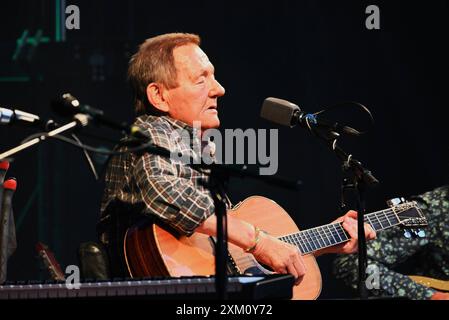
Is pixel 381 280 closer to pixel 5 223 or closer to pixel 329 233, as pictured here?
pixel 329 233

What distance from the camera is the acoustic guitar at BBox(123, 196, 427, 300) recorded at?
3.41 m

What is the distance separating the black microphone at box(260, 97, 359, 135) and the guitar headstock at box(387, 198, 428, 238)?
0.90 m

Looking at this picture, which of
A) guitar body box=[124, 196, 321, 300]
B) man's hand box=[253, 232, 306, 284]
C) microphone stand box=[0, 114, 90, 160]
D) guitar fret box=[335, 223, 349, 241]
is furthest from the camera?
guitar fret box=[335, 223, 349, 241]

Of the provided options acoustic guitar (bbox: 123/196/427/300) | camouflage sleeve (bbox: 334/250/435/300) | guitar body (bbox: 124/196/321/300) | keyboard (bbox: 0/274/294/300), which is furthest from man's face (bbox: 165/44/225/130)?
camouflage sleeve (bbox: 334/250/435/300)

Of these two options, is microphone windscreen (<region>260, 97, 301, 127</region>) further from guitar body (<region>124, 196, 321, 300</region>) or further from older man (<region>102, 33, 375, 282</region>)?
guitar body (<region>124, 196, 321, 300</region>)

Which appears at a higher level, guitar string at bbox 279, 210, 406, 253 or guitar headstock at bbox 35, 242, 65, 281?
guitar string at bbox 279, 210, 406, 253

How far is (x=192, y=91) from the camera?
3.87 m

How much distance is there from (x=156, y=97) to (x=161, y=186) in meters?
0.65

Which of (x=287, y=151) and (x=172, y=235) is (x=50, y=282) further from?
(x=287, y=151)

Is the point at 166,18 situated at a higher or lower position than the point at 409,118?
higher
